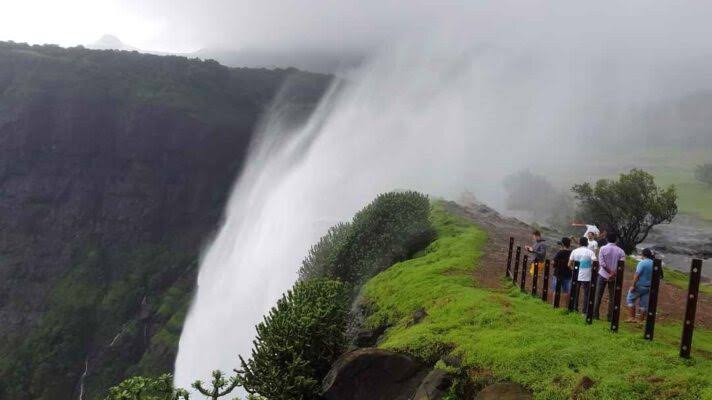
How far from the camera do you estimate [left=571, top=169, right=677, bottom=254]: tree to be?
1576 inches

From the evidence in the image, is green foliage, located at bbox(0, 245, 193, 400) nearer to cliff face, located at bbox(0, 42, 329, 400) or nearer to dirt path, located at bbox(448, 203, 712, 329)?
cliff face, located at bbox(0, 42, 329, 400)

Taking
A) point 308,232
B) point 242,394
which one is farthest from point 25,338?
point 242,394

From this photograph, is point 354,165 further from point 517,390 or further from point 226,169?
point 226,169

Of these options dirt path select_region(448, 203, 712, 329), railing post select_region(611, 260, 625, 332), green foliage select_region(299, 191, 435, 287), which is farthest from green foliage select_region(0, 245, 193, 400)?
railing post select_region(611, 260, 625, 332)

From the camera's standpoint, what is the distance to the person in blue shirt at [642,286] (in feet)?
39.0

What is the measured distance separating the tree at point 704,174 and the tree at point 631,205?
235 feet

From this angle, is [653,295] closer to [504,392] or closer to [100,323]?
[504,392]

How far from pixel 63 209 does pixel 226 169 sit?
37.7 metres

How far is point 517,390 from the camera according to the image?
952 centimetres

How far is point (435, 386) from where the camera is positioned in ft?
35.3

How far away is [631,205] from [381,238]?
24223 mm

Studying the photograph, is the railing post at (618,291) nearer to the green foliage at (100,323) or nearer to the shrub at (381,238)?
the shrub at (381,238)

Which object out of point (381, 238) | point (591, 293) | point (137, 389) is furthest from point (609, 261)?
point (381, 238)

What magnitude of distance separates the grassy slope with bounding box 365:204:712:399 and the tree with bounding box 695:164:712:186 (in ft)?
340
